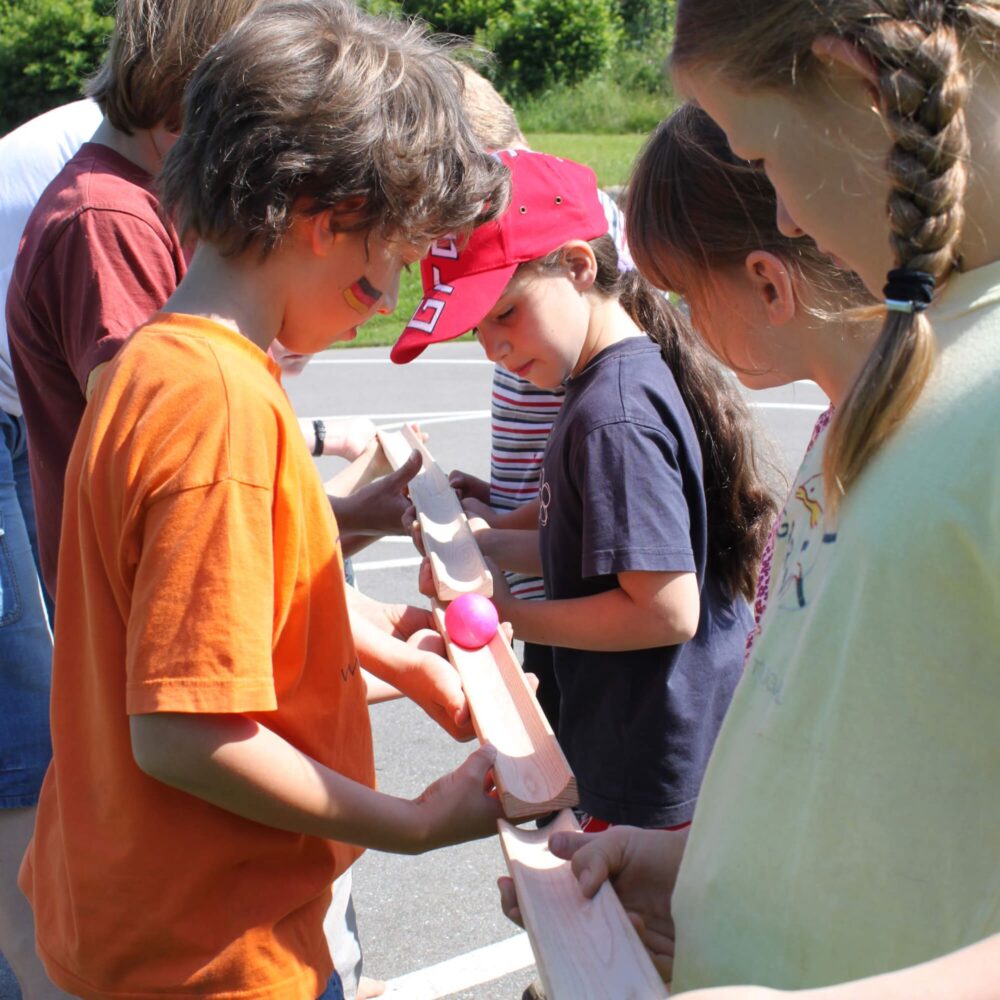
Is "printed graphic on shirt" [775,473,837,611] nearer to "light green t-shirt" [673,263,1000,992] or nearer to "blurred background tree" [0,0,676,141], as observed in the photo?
"light green t-shirt" [673,263,1000,992]

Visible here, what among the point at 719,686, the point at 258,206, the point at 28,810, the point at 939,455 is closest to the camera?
the point at 939,455

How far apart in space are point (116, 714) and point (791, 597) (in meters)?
0.95

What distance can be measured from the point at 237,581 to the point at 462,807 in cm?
52

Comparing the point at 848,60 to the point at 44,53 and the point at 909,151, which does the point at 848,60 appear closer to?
the point at 909,151

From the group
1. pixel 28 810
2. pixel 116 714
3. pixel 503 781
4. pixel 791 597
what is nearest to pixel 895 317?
pixel 791 597

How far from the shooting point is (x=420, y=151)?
5.98 ft

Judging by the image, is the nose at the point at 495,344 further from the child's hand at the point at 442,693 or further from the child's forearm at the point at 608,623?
the child's hand at the point at 442,693

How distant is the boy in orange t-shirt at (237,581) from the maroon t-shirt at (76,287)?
1.20 feet

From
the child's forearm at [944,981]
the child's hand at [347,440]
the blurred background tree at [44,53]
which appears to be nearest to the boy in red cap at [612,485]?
the child's hand at [347,440]

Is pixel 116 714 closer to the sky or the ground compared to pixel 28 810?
closer to the sky

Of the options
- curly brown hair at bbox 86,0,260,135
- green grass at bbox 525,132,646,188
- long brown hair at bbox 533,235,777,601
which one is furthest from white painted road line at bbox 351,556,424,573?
green grass at bbox 525,132,646,188

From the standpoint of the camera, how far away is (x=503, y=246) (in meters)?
2.48

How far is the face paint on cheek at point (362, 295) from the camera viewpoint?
1815mm

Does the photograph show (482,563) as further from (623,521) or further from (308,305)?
(308,305)
